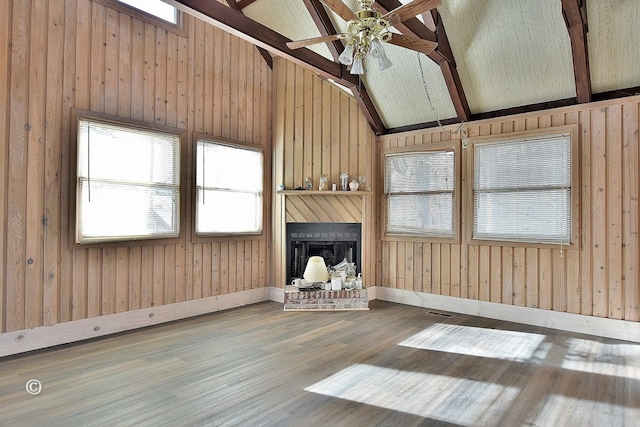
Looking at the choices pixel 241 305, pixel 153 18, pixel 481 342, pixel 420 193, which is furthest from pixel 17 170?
pixel 481 342

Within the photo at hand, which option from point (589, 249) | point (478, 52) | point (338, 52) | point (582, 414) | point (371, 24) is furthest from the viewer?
point (338, 52)

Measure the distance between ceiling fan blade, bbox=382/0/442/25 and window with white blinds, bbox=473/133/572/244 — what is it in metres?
2.59

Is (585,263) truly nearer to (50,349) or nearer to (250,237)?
(250,237)

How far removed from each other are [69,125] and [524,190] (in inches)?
207

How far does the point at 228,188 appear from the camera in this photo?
17.1 ft

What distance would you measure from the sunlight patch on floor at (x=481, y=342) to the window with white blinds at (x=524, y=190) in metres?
1.26

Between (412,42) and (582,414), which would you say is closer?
(582,414)

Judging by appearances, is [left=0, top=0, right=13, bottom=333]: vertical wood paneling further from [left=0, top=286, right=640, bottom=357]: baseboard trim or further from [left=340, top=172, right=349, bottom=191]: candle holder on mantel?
[left=340, top=172, right=349, bottom=191]: candle holder on mantel


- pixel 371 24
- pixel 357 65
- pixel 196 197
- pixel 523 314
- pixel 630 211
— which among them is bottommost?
pixel 523 314

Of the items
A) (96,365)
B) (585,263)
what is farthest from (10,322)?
(585,263)

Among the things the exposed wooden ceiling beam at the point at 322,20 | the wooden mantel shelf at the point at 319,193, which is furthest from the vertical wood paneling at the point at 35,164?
the wooden mantel shelf at the point at 319,193

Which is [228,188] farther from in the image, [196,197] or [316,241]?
[316,241]

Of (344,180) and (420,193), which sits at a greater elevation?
(344,180)

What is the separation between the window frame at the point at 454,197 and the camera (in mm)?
5082
